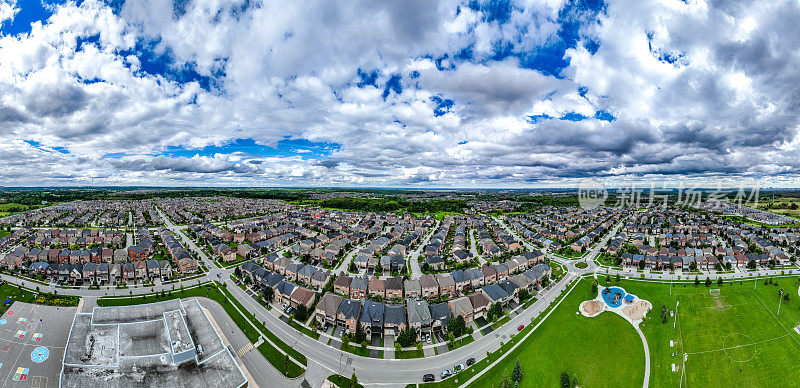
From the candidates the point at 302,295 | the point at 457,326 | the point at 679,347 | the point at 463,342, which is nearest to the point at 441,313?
the point at 457,326

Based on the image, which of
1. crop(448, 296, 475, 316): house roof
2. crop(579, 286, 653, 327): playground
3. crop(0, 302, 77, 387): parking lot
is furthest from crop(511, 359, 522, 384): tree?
crop(0, 302, 77, 387): parking lot

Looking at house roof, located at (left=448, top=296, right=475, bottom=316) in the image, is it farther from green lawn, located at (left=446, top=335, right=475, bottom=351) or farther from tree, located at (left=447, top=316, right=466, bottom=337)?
green lawn, located at (left=446, top=335, right=475, bottom=351)

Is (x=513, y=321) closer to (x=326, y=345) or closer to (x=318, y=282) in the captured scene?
(x=326, y=345)

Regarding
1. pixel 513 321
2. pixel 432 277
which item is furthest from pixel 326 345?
pixel 513 321

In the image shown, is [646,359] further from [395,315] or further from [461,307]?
[395,315]

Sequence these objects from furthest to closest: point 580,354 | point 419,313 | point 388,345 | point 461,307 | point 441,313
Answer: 1. point 461,307
2. point 441,313
3. point 419,313
4. point 388,345
5. point 580,354

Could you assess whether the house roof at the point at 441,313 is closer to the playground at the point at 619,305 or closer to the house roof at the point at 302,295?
the house roof at the point at 302,295

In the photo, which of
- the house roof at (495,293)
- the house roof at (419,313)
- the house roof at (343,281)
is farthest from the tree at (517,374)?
the house roof at (343,281)
